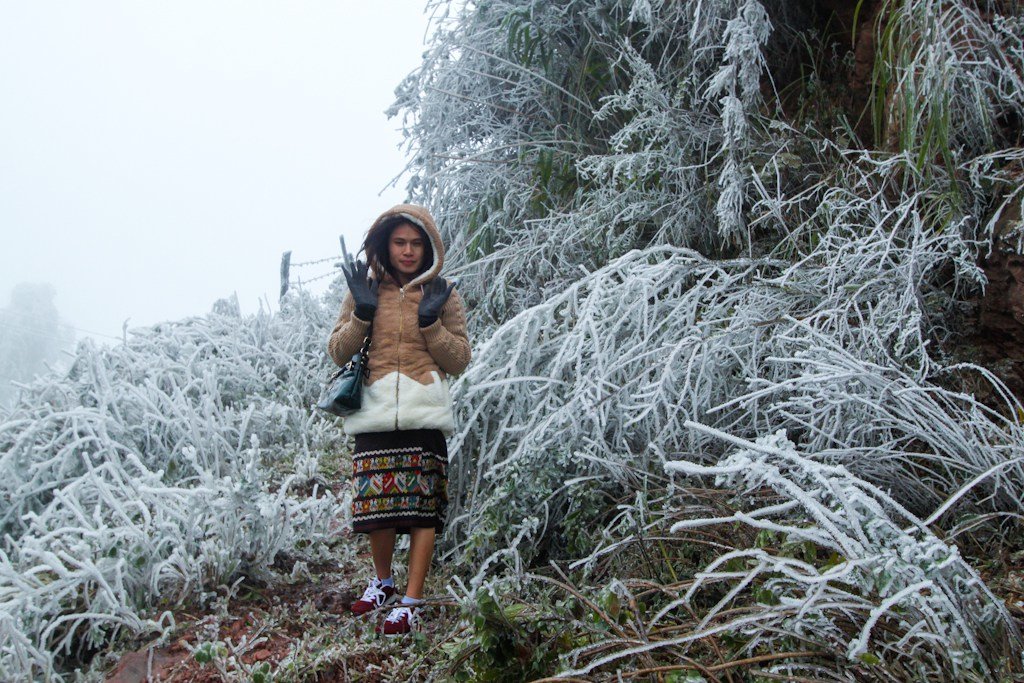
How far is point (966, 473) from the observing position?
99.3 inches

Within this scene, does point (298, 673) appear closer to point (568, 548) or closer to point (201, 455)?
point (568, 548)

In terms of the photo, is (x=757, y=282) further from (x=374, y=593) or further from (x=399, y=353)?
(x=374, y=593)

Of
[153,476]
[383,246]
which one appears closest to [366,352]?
[383,246]

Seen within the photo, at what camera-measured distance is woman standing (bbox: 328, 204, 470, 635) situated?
2.90 m

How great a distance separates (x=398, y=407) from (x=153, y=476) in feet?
3.41

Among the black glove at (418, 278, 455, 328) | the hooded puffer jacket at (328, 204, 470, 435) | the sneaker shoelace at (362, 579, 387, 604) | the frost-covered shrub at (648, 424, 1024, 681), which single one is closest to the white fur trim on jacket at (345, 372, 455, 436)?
the hooded puffer jacket at (328, 204, 470, 435)

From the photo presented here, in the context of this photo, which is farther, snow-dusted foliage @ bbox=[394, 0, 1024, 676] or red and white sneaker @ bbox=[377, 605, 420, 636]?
red and white sneaker @ bbox=[377, 605, 420, 636]

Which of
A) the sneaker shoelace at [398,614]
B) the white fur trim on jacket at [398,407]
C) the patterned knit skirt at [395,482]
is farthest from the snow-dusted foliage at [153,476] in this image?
the sneaker shoelace at [398,614]

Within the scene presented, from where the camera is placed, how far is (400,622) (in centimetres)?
270

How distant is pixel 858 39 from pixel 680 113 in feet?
2.87

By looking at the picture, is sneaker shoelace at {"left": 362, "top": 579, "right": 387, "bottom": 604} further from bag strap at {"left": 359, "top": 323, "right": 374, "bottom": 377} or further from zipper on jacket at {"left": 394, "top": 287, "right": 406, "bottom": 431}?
bag strap at {"left": 359, "top": 323, "right": 374, "bottom": 377}

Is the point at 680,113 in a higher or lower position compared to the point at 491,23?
lower

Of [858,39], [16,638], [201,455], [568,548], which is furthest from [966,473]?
[201,455]

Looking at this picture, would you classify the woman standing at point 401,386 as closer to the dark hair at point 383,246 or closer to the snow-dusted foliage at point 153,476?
the dark hair at point 383,246
